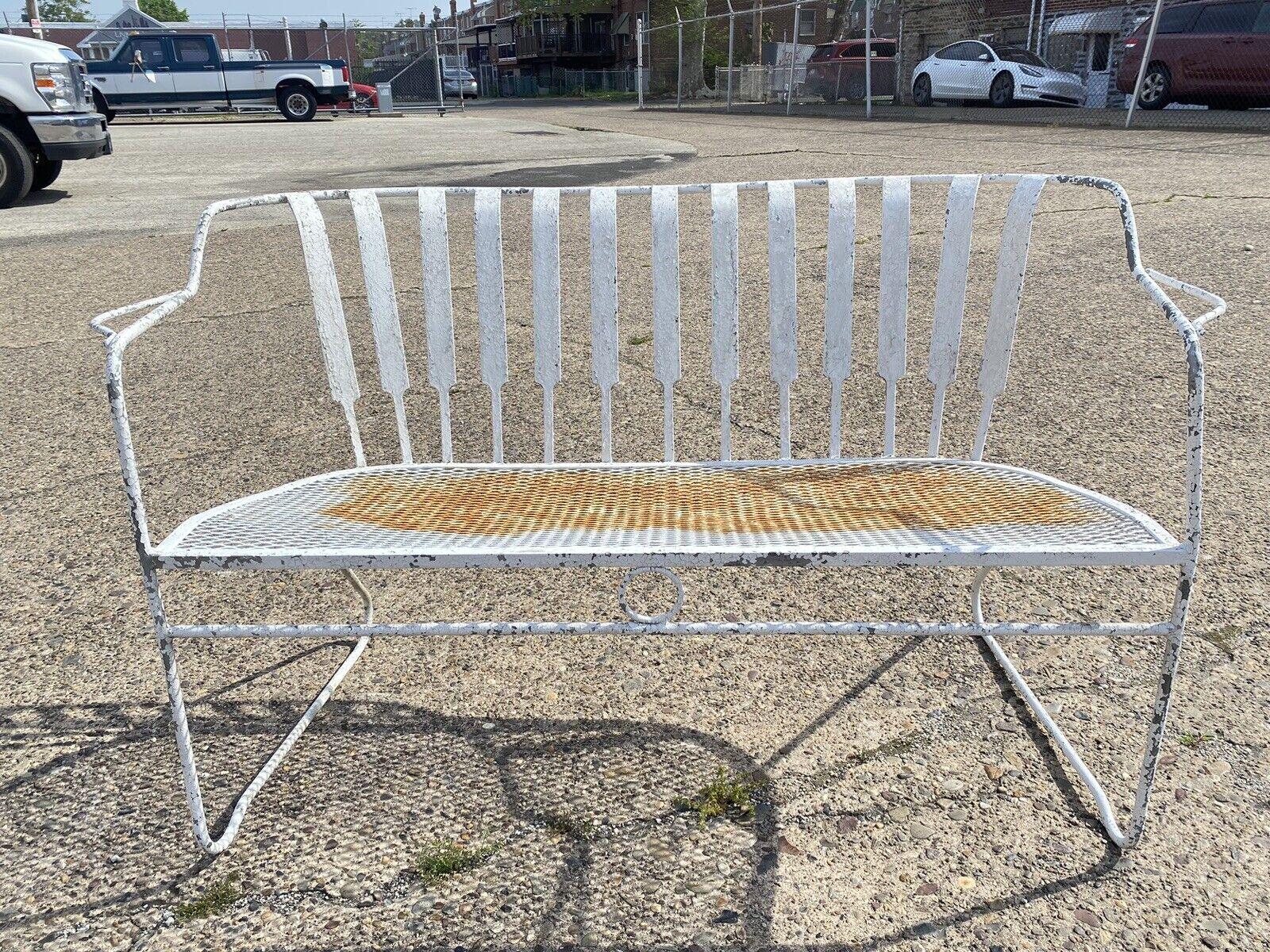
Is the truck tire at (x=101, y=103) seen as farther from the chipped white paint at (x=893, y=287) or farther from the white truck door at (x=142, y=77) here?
the chipped white paint at (x=893, y=287)

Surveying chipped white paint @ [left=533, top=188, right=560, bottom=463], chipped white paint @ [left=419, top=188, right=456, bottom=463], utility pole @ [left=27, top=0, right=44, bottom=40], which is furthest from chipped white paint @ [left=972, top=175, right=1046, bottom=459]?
utility pole @ [left=27, top=0, right=44, bottom=40]

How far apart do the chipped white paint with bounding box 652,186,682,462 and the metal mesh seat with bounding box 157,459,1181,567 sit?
8.5 inches

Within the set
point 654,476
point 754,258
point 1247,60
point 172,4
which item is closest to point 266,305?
point 754,258

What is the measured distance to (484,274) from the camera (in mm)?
2385

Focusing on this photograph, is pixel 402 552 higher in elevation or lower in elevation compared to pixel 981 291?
higher

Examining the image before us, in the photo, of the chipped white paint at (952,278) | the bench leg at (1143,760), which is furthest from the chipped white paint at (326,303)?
the bench leg at (1143,760)

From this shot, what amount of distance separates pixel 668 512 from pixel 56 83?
930cm

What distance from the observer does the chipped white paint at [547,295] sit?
2334 millimetres

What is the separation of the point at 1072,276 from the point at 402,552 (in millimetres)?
4890

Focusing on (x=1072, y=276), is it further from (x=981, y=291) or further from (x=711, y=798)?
(x=711, y=798)

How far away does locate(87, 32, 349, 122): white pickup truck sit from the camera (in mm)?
23281

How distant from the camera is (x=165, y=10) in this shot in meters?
83.7

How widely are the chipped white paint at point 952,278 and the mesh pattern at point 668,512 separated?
27cm

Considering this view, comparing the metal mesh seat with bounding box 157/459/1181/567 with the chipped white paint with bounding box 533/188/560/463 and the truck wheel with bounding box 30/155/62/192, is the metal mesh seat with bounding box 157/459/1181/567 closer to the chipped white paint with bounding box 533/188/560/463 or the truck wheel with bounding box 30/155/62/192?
the chipped white paint with bounding box 533/188/560/463
